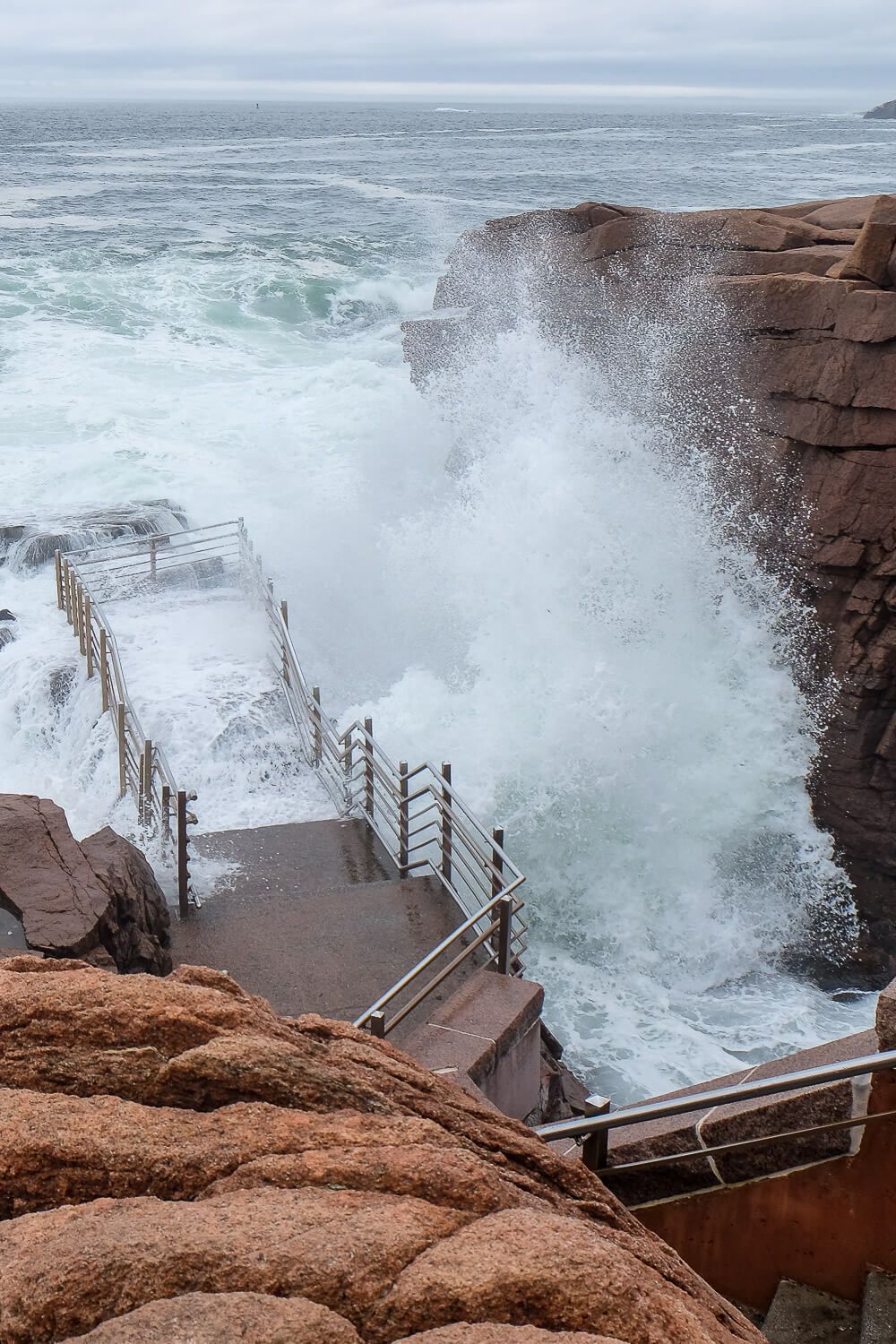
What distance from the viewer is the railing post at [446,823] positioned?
269 inches

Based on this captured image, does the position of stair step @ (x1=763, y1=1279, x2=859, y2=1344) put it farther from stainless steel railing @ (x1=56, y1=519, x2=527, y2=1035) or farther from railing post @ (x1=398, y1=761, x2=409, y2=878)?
railing post @ (x1=398, y1=761, x2=409, y2=878)

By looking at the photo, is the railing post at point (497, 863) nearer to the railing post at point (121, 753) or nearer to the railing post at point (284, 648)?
the railing post at point (121, 753)

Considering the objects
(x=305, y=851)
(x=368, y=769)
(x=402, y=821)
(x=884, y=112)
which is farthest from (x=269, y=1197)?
(x=884, y=112)

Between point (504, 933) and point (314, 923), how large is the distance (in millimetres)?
1278

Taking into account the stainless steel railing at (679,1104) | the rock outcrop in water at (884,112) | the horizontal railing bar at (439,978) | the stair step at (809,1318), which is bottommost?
the horizontal railing bar at (439,978)

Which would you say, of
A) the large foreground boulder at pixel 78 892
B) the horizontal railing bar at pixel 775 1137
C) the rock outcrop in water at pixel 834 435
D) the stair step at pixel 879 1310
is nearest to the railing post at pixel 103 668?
the large foreground boulder at pixel 78 892

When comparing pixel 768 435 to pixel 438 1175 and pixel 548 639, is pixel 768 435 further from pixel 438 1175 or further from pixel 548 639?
pixel 438 1175

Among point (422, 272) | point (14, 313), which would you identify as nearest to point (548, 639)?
point (14, 313)

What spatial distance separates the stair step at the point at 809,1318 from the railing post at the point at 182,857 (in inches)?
157

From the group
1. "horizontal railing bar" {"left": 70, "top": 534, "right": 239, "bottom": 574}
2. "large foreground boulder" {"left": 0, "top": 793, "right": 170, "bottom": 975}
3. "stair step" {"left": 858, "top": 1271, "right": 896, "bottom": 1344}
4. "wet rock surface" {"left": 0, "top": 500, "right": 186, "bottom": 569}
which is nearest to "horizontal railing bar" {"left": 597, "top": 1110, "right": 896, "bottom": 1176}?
"stair step" {"left": 858, "top": 1271, "right": 896, "bottom": 1344}

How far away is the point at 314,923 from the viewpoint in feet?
21.9

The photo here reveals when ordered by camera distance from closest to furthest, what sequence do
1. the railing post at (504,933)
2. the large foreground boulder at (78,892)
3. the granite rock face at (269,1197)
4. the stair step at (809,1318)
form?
the granite rock face at (269,1197), the stair step at (809,1318), the large foreground boulder at (78,892), the railing post at (504,933)

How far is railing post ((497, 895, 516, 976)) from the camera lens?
5.83m

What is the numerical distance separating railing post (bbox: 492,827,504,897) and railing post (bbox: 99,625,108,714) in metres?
4.43
